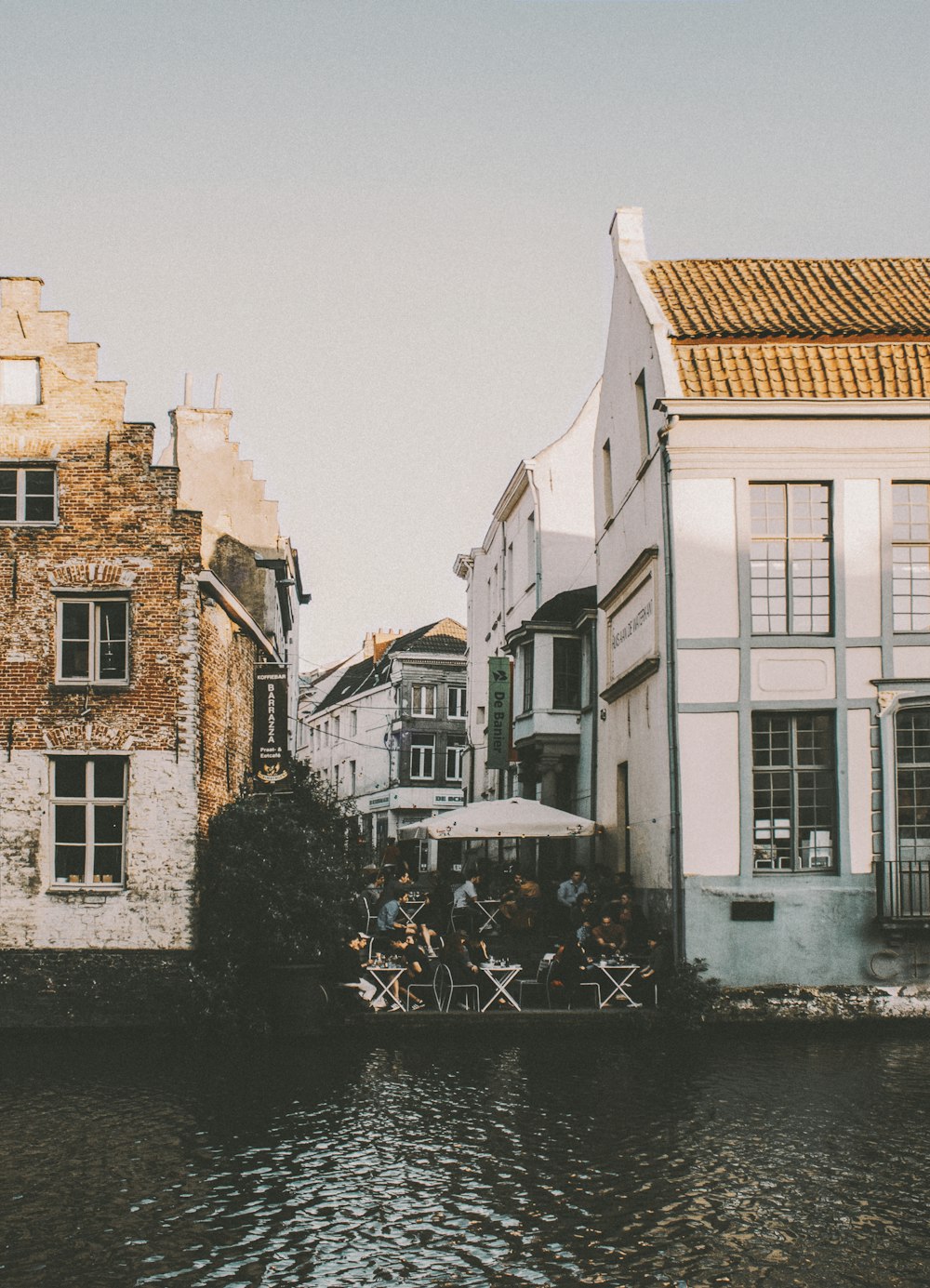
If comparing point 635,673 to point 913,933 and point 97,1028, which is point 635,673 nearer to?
point 913,933

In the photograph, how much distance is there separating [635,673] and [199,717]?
6.98 meters

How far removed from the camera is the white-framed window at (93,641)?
19.9m

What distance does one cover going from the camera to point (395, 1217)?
30.0 ft


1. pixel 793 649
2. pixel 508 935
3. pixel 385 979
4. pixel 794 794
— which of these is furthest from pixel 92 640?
pixel 794 794

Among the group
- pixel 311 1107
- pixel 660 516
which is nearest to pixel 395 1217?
pixel 311 1107

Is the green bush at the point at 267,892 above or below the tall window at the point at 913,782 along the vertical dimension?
below

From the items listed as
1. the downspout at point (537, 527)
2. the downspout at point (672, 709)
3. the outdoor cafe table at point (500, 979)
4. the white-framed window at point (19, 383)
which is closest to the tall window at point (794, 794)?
the downspout at point (672, 709)

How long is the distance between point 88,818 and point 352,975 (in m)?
4.37

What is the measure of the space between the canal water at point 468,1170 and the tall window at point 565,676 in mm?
14877

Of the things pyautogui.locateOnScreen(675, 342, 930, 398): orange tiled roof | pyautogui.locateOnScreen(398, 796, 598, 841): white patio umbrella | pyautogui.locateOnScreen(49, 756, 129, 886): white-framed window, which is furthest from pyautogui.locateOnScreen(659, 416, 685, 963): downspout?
pyautogui.locateOnScreen(49, 756, 129, 886): white-framed window

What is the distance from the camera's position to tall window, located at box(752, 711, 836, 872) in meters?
19.6

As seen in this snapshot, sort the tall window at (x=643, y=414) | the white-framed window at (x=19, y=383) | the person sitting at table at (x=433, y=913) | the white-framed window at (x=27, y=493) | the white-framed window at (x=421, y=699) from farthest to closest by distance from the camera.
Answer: the white-framed window at (x=421, y=699)
the person sitting at table at (x=433, y=913)
the tall window at (x=643, y=414)
the white-framed window at (x=19, y=383)
the white-framed window at (x=27, y=493)

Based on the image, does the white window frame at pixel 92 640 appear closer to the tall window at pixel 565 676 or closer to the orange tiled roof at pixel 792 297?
the orange tiled roof at pixel 792 297

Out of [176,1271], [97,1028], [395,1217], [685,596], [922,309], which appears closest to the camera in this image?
[176,1271]
